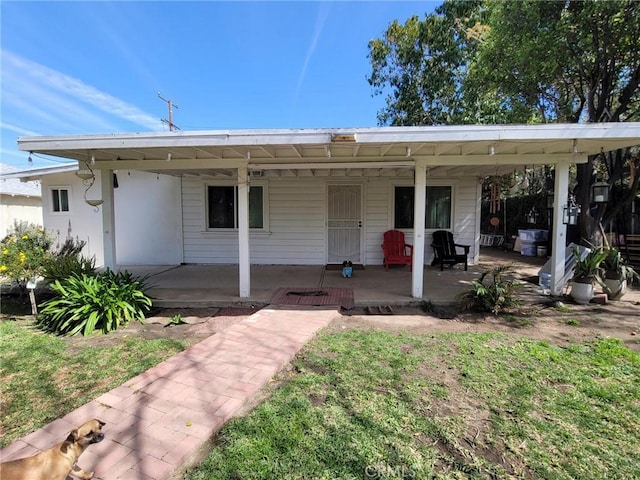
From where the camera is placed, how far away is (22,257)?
177 inches

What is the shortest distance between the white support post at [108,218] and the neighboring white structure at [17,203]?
8346 millimetres

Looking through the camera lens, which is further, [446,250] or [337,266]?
[337,266]

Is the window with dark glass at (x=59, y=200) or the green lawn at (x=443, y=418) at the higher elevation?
the window with dark glass at (x=59, y=200)

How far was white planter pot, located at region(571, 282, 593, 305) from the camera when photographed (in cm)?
480

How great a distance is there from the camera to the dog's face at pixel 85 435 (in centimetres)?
156

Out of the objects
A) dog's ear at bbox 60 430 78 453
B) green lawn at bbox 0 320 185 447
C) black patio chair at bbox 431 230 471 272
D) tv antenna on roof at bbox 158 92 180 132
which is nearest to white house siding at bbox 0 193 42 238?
tv antenna on roof at bbox 158 92 180 132

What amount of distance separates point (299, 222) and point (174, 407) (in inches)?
238

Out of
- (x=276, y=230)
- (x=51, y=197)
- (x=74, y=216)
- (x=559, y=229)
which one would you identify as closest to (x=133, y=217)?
(x=74, y=216)

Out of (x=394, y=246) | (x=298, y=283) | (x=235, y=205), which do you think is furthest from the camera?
(x=235, y=205)

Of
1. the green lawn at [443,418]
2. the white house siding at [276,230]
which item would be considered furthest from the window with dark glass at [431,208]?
the green lawn at [443,418]

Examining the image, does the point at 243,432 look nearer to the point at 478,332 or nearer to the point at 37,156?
the point at 478,332

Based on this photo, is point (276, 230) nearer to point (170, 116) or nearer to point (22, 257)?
point (22, 257)

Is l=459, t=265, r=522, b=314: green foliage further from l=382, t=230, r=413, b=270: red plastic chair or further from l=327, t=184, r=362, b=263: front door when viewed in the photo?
l=327, t=184, r=362, b=263: front door

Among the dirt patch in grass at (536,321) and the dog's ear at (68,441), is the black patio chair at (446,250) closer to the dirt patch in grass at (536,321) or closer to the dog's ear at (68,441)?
the dirt patch in grass at (536,321)
